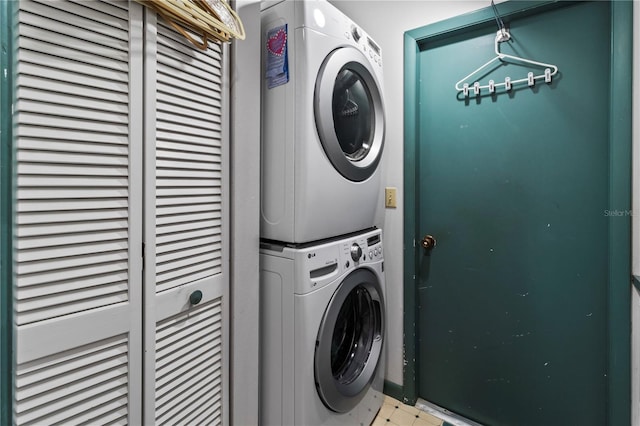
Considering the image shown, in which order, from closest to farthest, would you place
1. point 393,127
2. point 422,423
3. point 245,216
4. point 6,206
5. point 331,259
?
1. point 6,206
2. point 245,216
3. point 331,259
4. point 422,423
5. point 393,127

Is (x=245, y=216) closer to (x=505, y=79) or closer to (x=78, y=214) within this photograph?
(x=78, y=214)

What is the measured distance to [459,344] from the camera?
5.24 feet

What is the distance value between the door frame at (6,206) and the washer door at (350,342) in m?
0.80

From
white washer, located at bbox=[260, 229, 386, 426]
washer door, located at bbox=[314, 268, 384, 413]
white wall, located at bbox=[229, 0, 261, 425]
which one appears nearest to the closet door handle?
white wall, located at bbox=[229, 0, 261, 425]

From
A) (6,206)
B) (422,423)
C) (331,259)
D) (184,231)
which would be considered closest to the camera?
(6,206)

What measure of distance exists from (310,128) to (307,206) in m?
0.27

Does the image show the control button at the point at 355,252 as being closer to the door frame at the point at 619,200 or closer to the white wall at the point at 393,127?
the white wall at the point at 393,127

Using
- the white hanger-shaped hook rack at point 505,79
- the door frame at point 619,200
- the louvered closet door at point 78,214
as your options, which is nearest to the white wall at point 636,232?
the door frame at point 619,200

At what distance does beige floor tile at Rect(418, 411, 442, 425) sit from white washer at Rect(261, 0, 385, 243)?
3.65ft

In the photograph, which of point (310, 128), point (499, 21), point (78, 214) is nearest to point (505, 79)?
point (499, 21)

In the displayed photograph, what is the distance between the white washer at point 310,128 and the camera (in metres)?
1.07

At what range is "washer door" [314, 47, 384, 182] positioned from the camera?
3.66ft

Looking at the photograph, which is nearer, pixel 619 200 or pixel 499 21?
pixel 619 200

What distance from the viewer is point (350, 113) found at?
133cm
